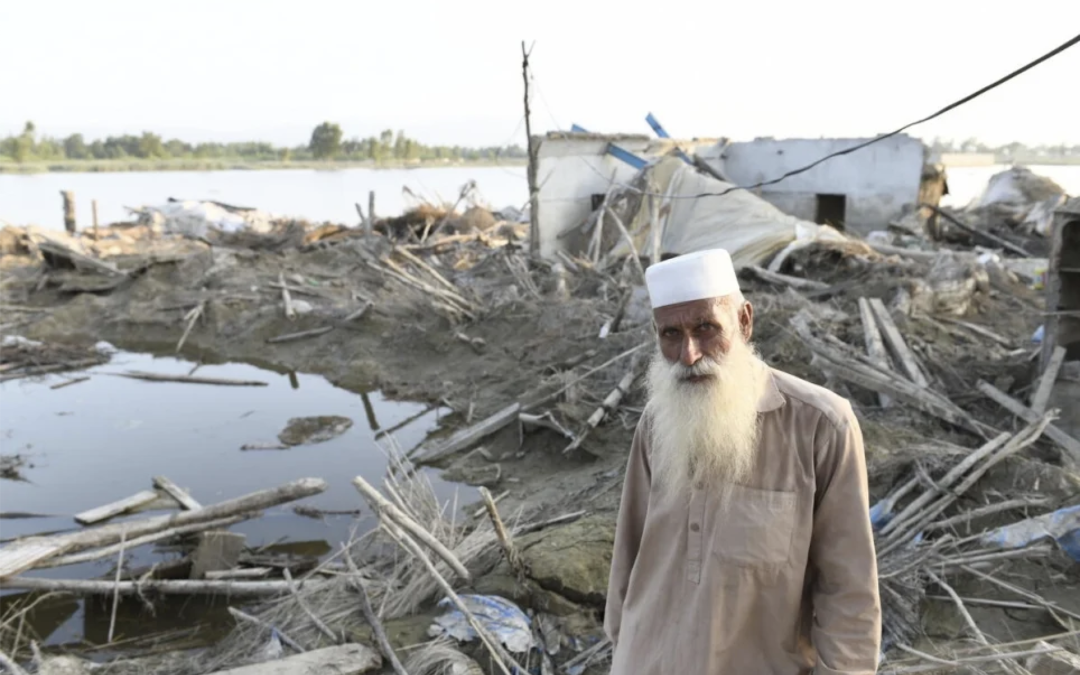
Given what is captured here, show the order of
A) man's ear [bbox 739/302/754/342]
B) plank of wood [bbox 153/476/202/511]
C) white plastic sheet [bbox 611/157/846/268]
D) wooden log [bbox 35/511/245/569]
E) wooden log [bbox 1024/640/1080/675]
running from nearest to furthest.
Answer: man's ear [bbox 739/302/754/342], wooden log [bbox 1024/640/1080/675], wooden log [bbox 35/511/245/569], plank of wood [bbox 153/476/202/511], white plastic sheet [bbox 611/157/846/268]

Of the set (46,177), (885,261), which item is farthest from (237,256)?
(46,177)

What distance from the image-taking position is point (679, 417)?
2.05 meters

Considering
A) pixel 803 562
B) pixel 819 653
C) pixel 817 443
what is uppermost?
pixel 817 443

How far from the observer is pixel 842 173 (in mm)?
18031

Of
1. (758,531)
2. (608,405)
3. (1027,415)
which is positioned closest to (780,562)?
(758,531)

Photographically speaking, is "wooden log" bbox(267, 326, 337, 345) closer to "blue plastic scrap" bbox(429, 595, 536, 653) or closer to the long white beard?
"blue plastic scrap" bbox(429, 595, 536, 653)

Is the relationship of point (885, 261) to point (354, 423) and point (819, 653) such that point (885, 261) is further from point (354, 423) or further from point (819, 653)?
point (819, 653)

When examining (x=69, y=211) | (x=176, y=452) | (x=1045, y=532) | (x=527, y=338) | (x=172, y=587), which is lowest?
(x=176, y=452)

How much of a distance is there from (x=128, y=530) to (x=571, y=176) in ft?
41.3

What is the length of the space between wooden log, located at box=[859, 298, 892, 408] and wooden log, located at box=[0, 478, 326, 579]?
464 centimetres

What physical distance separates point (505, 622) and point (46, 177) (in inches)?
3151

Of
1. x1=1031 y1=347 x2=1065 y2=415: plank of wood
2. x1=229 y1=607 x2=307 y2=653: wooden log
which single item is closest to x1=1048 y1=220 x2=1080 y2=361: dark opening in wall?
x1=1031 y1=347 x2=1065 y2=415: plank of wood

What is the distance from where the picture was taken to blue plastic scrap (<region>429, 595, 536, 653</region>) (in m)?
3.95

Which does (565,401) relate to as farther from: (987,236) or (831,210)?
(831,210)
